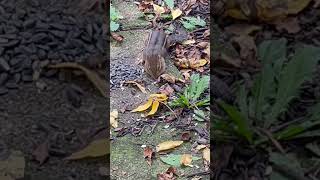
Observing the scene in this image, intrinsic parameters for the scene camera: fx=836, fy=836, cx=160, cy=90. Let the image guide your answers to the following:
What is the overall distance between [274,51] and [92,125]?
668 mm

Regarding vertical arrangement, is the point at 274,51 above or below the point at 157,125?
above

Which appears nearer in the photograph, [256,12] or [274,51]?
[274,51]

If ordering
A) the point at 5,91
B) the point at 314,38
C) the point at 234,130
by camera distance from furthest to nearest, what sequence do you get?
the point at 314,38
the point at 5,91
the point at 234,130

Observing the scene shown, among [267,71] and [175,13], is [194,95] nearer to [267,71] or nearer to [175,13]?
[267,71]

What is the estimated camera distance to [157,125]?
2.57 m

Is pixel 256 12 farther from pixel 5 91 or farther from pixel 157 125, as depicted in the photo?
pixel 5 91

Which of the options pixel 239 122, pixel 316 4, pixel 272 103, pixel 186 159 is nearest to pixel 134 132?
pixel 186 159

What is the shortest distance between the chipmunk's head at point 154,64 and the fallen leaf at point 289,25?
1.48ft

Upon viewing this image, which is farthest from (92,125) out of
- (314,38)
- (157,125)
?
(314,38)

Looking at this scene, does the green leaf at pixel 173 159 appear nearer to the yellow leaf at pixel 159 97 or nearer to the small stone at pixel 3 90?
the yellow leaf at pixel 159 97

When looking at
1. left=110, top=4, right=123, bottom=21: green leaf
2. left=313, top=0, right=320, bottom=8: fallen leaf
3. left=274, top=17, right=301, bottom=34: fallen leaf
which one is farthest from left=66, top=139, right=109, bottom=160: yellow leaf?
left=313, top=0, right=320, bottom=8: fallen leaf

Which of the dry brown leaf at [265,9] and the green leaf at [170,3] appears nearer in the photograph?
the dry brown leaf at [265,9]

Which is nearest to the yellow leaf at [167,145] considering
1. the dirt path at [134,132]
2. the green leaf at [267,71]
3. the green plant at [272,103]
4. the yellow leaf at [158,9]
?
the dirt path at [134,132]

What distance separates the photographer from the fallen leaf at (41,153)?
7.82ft
